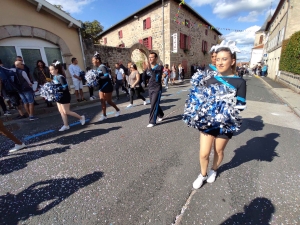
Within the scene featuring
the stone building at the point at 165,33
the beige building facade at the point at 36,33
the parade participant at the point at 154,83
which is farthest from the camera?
the stone building at the point at 165,33

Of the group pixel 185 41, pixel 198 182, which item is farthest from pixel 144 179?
pixel 185 41

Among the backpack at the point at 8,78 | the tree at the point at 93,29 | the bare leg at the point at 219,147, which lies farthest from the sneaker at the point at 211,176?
the tree at the point at 93,29

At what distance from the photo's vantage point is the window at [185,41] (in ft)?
59.8

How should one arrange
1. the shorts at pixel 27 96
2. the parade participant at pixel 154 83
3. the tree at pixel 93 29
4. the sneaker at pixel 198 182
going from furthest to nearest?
the tree at pixel 93 29 → the shorts at pixel 27 96 → the parade participant at pixel 154 83 → the sneaker at pixel 198 182

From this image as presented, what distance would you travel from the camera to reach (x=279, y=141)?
342 centimetres

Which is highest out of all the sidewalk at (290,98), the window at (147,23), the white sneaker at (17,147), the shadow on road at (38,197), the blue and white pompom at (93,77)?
the window at (147,23)

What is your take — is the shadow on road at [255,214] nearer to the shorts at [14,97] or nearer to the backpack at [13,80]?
the backpack at [13,80]

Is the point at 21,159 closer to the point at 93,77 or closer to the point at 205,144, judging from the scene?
the point at 93,77

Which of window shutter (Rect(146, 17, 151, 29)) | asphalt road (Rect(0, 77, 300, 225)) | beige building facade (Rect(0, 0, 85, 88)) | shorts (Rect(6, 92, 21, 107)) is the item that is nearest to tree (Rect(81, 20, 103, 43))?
window shutter (Rect(146, 17, 151, 29))

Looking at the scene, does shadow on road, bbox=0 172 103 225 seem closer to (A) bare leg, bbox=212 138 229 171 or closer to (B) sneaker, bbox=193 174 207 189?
(B) sneaker, bbox=193 174 207 189

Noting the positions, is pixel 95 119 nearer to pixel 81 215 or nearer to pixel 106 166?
pixel 106 166

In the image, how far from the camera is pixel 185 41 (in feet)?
62.4

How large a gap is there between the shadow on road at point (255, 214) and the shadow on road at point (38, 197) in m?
1.90

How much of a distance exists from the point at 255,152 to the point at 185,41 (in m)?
19.0
